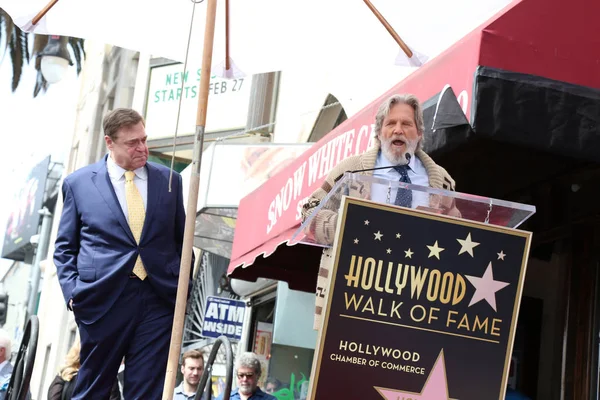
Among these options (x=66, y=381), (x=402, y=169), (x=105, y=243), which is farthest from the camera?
(x=66, y=381)

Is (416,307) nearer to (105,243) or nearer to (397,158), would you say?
(397,158)

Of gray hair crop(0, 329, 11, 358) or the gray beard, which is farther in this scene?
gray hair crop(0, 329, 11, 358)

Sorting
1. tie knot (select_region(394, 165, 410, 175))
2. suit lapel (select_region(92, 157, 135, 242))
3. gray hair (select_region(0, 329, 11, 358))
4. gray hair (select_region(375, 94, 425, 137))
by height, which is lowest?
gray hair (select_region(0, 329, 11, 358))

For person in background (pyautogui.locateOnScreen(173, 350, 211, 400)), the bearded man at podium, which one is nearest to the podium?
the bearded man at podium

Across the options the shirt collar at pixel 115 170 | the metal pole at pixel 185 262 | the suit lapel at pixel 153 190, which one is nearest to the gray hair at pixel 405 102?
the metal pole at pixel 185 262

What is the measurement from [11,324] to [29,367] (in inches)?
2291

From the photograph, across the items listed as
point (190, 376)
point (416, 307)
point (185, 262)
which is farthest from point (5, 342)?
point (416, 307)

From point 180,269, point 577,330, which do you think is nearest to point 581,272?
point 577,330

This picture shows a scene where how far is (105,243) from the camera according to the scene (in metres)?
4.96

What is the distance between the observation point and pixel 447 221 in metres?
3.90

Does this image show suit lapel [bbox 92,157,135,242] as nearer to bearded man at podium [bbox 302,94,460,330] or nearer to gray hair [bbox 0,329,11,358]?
bearded man at podium [bbox 302,94,460,330]

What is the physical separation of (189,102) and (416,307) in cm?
1645

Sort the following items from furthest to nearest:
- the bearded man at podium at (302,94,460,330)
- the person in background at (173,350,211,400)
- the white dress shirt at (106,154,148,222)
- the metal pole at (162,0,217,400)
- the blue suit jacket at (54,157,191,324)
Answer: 1. the person in background at (173,350,211,400)
2. the white dress shirt at (106,154,148,222)
3. the blue suit jacket at (54,157,191,324)
4. the metal pole at (162,0,217,400)
5. the bearded man at podium at (302,94,460,330)

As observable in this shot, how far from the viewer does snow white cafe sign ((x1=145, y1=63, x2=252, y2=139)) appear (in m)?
17.6
